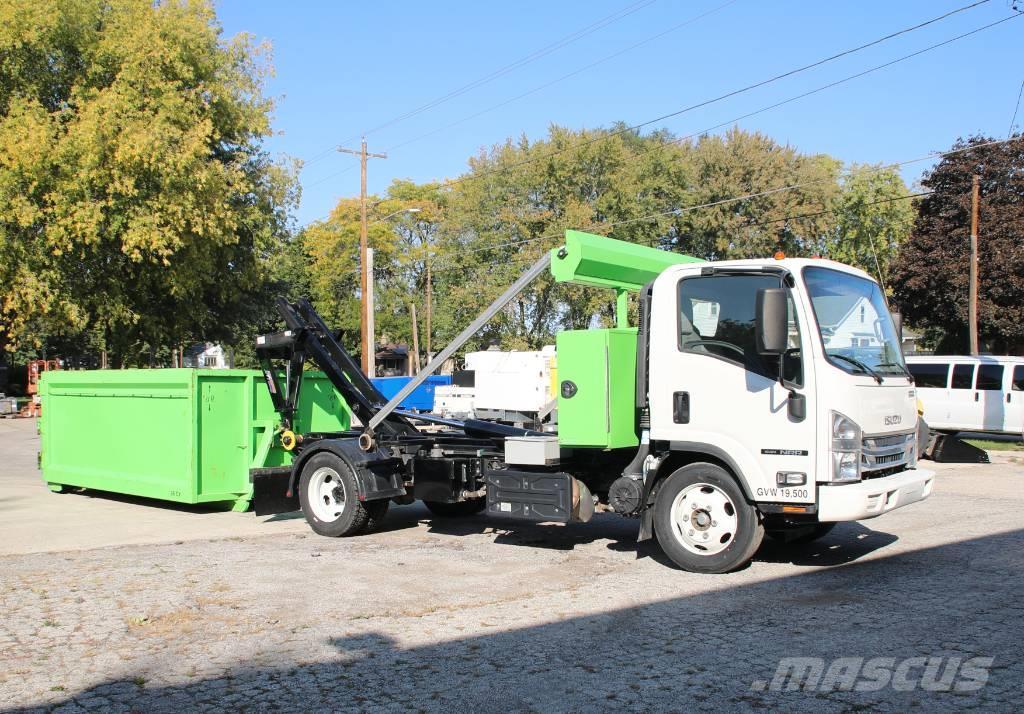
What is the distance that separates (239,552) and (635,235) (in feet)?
152

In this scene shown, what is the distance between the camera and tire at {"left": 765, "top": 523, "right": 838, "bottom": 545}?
8.86 meters

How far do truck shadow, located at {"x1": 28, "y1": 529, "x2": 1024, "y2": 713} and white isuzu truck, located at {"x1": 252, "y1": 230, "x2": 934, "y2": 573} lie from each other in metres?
0.69

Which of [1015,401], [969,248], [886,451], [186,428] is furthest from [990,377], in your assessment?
[969,248]

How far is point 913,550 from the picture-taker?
347 inches

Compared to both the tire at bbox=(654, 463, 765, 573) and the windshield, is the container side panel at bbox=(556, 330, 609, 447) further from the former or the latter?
the windshield

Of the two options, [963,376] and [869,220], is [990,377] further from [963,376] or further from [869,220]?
[869,220]

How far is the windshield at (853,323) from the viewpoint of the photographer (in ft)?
24.0

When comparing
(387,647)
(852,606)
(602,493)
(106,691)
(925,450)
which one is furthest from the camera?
(925,450)

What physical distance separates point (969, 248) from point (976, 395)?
23.1m

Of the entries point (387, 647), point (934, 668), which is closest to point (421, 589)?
point (387, 647)

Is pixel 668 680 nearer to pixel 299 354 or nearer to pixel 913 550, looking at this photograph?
pixel 913 550

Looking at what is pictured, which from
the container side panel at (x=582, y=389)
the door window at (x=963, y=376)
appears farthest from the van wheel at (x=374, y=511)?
the door window at (x=963, y=376)

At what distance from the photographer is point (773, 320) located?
6.84 meters

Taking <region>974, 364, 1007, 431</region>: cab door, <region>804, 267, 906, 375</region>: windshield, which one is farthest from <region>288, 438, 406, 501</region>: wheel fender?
<region>974, 364, 1007, 431</region>: cab door
